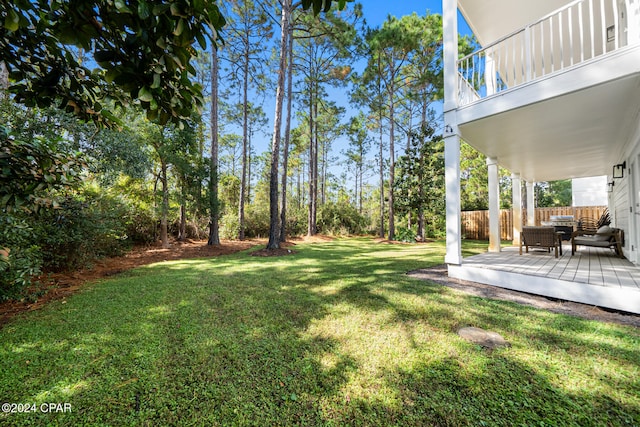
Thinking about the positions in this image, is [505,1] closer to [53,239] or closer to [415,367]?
[415,367]

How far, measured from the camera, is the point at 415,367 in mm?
2061

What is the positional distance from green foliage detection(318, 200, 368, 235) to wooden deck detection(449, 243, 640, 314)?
1058cm

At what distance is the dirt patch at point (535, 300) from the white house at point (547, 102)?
1.45ft

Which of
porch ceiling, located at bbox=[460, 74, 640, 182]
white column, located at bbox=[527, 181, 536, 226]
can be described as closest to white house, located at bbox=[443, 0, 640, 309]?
porch ceiling, located at bbox=[460, 74, 640, 182]

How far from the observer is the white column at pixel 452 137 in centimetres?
471

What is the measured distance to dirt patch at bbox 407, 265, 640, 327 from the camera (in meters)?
3.07

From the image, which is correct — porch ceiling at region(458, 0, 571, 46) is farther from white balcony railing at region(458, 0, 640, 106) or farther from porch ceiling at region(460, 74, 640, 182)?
porch ceiling at region(460, 74, 640, 182)

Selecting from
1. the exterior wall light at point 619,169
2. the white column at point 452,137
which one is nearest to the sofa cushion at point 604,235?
the exterior wall light at point 619,169

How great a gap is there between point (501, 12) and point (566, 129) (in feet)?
12.1

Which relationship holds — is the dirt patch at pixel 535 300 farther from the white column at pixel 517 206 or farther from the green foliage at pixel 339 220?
the green foliage at pixel 339 220

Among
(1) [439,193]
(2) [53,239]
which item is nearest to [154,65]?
(2) [53,239]

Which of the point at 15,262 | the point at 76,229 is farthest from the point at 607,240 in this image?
the point at 76,229

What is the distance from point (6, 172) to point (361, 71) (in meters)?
14.4

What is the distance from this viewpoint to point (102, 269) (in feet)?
18.1
